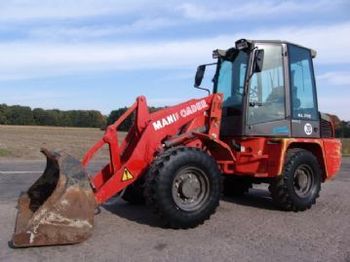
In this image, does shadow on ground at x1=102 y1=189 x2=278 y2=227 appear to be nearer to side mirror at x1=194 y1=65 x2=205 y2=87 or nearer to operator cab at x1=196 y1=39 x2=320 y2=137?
operator cab at x1=196 y1=39 x2=320 y2=137

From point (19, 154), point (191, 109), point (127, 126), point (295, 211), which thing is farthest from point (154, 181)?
point (19, 154)

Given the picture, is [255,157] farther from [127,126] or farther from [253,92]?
[127,126]

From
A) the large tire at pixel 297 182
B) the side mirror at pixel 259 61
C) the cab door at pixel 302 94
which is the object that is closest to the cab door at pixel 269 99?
the cab door at pixel 302 94

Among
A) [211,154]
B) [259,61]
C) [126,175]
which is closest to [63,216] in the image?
Result: [126,175]

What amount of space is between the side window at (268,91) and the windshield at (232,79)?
219mm

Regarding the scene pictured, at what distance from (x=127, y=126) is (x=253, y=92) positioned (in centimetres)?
209

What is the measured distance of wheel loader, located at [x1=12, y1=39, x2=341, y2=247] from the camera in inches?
252

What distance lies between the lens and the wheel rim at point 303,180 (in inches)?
348

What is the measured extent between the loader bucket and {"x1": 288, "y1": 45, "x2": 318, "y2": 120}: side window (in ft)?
13.2

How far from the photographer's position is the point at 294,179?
345 inches

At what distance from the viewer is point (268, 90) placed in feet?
28.8

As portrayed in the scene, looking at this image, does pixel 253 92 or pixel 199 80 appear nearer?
pixel 253 92

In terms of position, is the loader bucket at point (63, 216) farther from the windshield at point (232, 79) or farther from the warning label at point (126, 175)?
the windshield at point (232, 79)

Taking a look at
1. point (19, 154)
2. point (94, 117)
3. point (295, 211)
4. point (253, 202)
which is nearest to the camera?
point (295, 211)
